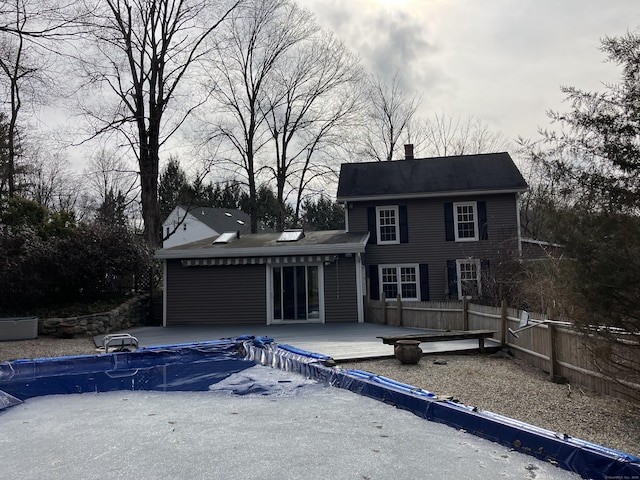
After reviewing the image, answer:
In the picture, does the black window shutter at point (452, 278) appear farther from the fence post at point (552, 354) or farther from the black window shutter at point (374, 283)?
the fence post at point (552, 354)

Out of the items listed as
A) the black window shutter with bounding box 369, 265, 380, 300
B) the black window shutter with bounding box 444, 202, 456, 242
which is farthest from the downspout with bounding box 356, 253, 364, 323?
A: the black window shutter with bounding box 444, 202, 456, 242

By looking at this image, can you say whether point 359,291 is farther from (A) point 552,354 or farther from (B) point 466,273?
(A) point 552,354

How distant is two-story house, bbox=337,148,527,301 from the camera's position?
1788 centimetres

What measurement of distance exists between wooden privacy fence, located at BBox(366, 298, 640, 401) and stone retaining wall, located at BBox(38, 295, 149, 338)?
8.53m

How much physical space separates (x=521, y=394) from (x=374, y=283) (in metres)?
12.1

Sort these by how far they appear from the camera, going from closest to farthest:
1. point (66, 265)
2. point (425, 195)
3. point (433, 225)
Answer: point (66, 265)
point (425, 195)
point (433, 225)

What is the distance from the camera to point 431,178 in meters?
19.0

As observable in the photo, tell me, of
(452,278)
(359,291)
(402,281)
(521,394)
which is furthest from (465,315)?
(402,281)

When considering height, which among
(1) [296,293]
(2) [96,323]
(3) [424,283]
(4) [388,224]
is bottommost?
(2) [96,323]

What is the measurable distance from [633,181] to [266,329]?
1093 centimetres

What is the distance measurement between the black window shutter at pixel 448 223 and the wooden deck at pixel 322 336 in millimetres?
5583

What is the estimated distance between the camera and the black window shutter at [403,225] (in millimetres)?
18359

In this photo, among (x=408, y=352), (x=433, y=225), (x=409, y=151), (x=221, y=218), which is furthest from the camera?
(x=221, y=218)

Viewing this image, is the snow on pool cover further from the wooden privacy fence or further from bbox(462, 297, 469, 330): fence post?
bbox(462, 297, 469, 330): fence post
